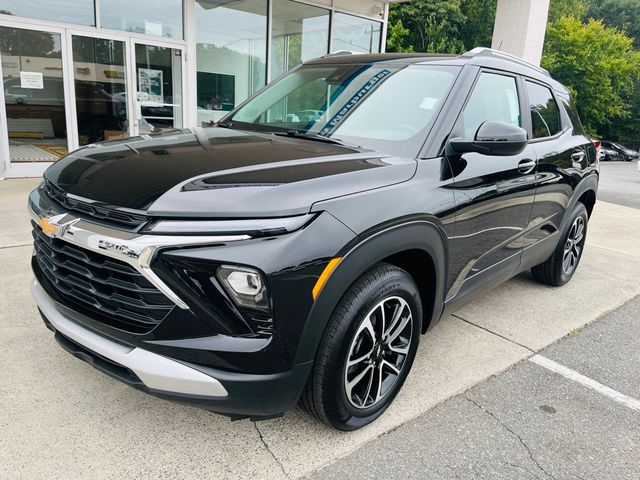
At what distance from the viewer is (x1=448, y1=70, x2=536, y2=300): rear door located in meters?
2.87

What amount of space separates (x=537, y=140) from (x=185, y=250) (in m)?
2.95

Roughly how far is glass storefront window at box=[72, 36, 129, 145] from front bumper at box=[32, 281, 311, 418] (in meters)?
7.59

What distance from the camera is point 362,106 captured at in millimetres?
3051

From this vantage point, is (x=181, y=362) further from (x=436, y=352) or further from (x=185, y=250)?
(x=436, y=352)

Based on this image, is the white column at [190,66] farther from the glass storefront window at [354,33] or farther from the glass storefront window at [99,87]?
the glass storefront window at [354,33]

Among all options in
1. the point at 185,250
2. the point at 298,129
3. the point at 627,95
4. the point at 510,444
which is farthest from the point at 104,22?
the point at 627,95

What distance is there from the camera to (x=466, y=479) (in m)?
2.27

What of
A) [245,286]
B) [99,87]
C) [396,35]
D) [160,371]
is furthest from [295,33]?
[396,35]

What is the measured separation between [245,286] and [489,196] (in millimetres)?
1791

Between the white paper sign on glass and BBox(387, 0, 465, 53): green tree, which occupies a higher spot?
BBox(387, 0, 465, 53): green tree

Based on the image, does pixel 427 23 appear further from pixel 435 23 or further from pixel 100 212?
pixel 100 212

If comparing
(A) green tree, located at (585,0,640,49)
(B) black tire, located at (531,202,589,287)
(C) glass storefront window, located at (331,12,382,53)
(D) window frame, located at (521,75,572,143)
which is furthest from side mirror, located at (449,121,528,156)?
(A) green tree, located at (585,0,640,49)

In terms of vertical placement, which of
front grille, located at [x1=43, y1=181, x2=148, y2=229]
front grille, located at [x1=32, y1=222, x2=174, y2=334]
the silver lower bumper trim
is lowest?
the silver lower bumper trim

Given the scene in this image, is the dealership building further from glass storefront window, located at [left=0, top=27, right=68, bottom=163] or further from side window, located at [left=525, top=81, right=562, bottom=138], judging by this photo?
side window, located at [left=525, top=81, right=562, bottom=138]
